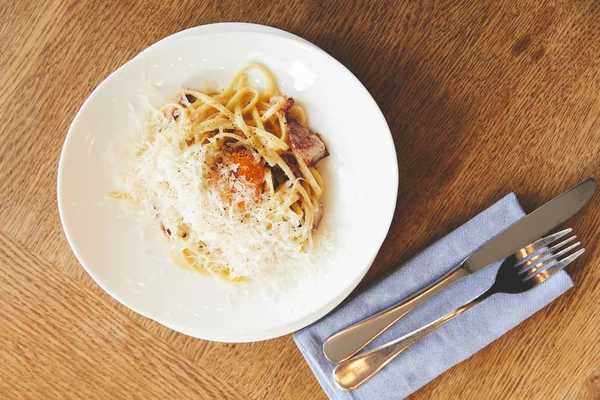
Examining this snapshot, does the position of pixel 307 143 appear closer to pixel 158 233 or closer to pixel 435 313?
pixel 158 233

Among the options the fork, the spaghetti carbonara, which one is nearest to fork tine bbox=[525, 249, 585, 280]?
the fork

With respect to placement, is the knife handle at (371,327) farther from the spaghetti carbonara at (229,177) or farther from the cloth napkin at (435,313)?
the spaghetti carbonara at (229,177)

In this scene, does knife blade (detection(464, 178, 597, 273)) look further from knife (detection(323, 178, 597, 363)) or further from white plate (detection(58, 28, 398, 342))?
white plate (detection(58, 28, 398, 342))

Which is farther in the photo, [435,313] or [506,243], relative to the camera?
[435,313]

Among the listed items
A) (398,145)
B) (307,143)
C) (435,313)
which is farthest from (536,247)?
(307,143)

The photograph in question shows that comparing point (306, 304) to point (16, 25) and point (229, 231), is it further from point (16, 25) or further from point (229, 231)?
point (16, 25)

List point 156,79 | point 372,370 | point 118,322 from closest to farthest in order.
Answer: point 156,79
point 372,370
point 118,322

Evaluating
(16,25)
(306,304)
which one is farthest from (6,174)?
(306,304)
